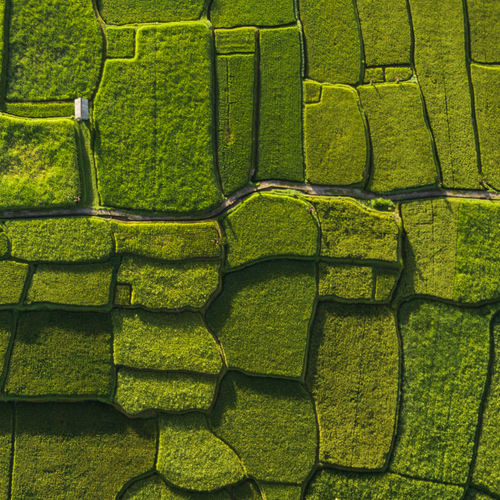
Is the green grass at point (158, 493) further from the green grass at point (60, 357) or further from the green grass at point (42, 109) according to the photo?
the green grass at point (42, 109)

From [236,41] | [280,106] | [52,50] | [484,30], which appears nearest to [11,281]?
[52,50]

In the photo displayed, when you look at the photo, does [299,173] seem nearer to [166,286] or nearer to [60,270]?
[166,286]

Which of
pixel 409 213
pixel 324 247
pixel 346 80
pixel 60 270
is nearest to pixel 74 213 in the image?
pixel 60 270

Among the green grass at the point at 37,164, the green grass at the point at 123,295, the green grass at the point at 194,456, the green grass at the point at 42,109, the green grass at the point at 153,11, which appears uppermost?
the green grass at the point at 153,11

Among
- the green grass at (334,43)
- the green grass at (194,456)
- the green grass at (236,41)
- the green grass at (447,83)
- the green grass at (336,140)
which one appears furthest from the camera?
the green grass at (334,43)

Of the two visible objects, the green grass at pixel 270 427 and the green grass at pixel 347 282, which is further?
the green grass at pixel 270 427

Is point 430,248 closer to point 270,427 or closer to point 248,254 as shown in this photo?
point 248,254

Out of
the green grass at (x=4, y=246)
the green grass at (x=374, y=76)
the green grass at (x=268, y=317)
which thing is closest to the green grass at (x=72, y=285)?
the green grass at (x=4, y=246)
